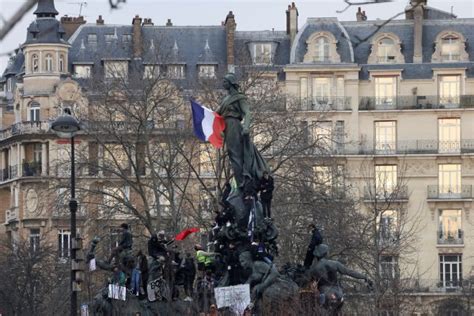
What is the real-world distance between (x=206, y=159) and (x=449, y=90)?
15.7 m

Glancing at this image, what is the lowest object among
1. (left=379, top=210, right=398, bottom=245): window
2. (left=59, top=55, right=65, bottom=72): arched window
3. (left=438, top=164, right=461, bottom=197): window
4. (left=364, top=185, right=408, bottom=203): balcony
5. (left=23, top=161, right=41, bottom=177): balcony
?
(left=379, top=210, right=398, bottom=245): window

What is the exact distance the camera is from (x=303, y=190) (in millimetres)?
71938

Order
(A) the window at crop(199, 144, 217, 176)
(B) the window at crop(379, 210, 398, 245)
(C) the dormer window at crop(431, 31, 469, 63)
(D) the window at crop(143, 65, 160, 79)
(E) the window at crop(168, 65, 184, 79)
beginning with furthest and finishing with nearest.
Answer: (C) the dormer window at crop(431, 31, 469, 63) < (E) the window at crop(168, 65, 184, 79) < (B) the window at crop(379, 210, 398, 245) < (D) the window at crop(143, 65, 160, 79) < (A) the window at crop(199, 144, 217, 176)

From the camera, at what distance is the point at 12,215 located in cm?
10531

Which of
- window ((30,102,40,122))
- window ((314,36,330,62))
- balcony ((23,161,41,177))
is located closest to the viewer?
window ((314,36,330,62))

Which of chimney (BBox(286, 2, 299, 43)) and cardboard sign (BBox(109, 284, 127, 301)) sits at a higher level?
chimney (BBox(286, 2, 299, 43))

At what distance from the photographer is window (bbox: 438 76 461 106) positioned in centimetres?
10225

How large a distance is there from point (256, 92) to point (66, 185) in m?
8.26

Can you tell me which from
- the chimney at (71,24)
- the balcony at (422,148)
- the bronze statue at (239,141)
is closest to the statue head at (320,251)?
the bronze statue at (239,141)

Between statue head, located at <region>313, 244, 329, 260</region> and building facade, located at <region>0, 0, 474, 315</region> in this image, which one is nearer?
statue head, located at <region>313, 244, 329, 260</region>

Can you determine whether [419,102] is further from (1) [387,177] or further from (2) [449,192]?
(2) [449,192]

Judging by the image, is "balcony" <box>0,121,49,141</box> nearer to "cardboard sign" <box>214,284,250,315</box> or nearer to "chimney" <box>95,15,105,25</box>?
"chimney" <box>95,15,105,25</box>

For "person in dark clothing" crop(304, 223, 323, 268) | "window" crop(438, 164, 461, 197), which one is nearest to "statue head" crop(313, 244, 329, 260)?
"person in dark clothing" crop(304, 223, 323, 268)

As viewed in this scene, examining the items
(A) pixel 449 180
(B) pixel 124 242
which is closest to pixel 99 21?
(A) pixel 449 180
